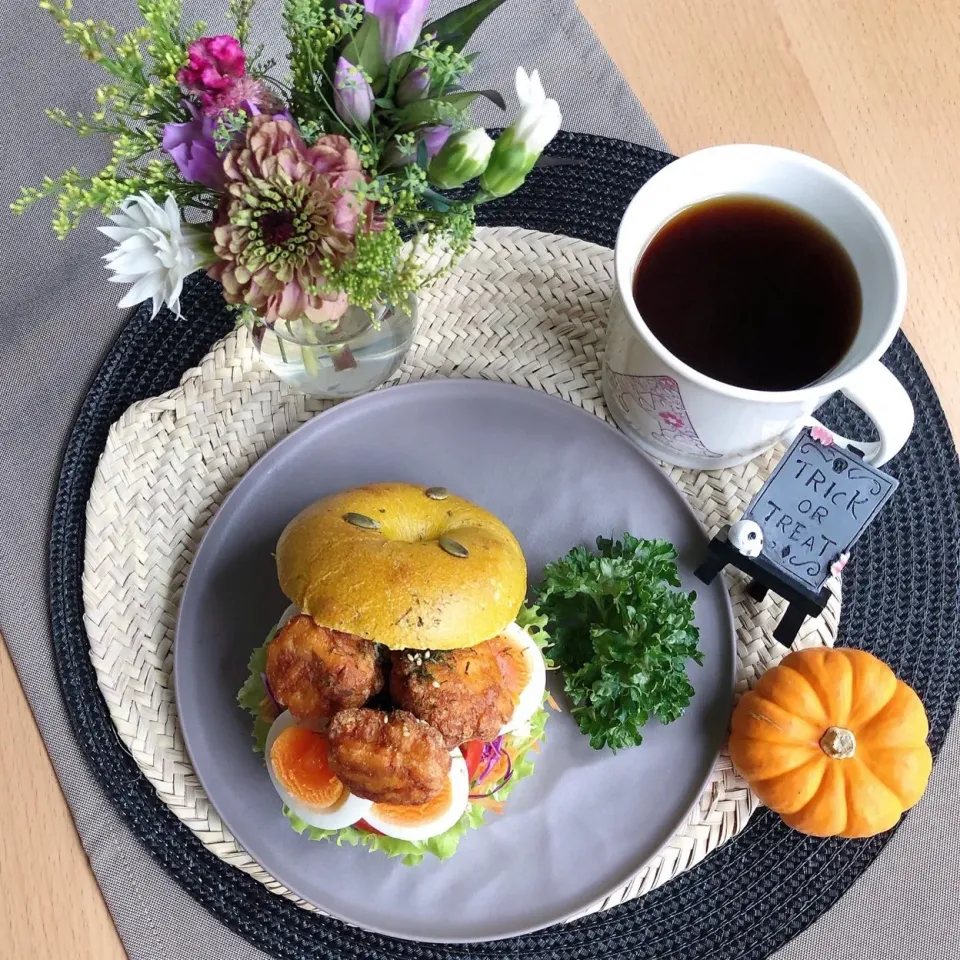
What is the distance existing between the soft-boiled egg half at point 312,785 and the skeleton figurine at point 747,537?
0.42 metres

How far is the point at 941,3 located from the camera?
3.84ft

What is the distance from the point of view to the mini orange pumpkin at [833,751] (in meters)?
0.85

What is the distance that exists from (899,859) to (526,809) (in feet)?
1.43

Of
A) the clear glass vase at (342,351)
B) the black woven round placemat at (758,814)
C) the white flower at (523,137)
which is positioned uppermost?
the white flower at (523,137)

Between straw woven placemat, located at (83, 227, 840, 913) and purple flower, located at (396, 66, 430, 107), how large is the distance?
1.37 feet

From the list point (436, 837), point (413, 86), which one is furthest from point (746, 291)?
point (436, 837)

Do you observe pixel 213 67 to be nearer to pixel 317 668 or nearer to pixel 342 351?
pixel 342 351

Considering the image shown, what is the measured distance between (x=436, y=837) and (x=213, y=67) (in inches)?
27.2

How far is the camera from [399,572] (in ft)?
2.52

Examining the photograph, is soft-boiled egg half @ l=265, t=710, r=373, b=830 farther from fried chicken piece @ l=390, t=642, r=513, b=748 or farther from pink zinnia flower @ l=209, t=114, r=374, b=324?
pink zinnia flower @ l=209, t=114, r=374, b=324

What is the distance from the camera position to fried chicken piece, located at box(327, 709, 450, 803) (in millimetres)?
779

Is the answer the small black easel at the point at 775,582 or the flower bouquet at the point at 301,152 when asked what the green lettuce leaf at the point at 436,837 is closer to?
the small black easel at the point at 775,582

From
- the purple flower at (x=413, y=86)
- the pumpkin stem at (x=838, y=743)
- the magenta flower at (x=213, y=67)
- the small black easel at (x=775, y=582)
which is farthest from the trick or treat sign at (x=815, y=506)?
the magenta flower at (x=213, y=67)

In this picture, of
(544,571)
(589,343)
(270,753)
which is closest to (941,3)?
(589,343)
